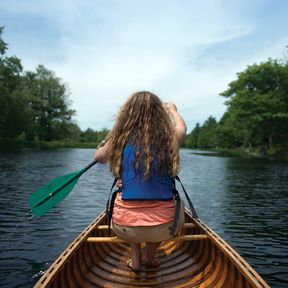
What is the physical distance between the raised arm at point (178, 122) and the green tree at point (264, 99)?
1724 inches

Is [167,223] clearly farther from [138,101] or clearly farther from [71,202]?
[71,202]

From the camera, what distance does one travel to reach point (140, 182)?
386 centimetres

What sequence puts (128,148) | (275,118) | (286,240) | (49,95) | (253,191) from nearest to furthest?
(128,148)
(286,240)
(253,191)
(275,118)
(49,95)

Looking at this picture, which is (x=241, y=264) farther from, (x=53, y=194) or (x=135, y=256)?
(x=53, y=194)

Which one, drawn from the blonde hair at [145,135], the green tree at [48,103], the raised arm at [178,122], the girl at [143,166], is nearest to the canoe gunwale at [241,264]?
the girl at [143,166]

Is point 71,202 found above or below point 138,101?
below

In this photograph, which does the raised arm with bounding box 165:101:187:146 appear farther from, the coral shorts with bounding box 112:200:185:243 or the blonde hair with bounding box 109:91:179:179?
the coral shorts with bounding box 112:200:185:243

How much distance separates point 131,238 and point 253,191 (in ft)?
47.7

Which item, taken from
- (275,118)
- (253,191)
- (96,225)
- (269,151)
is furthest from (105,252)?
(269,151)

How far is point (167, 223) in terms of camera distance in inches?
157

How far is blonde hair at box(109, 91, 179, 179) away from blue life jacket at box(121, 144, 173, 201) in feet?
0.16

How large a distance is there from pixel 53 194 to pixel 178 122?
8.09 ft

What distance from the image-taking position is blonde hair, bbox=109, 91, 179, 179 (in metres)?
3.84

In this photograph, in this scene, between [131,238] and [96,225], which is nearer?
[131,238]
